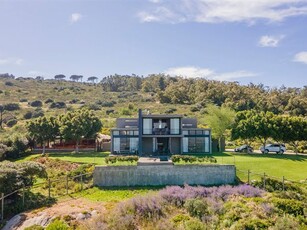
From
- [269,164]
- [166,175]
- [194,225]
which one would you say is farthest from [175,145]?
[194,225]

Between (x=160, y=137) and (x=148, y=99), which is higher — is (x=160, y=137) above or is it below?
below

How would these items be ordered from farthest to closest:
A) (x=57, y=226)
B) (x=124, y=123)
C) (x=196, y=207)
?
(x=124, y=123)
(x=196, y=207)
(x=57, y=226)

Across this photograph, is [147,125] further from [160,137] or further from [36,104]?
[36,104]

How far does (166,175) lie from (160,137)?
41.6ft

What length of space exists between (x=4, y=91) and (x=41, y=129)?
69625 millimetres

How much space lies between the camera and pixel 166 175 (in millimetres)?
29516

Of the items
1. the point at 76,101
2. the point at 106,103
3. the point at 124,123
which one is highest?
the point at 76,101

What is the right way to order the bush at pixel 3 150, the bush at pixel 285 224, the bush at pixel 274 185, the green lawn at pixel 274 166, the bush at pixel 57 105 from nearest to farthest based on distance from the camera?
the bush at pixel 285 224 → the bush at pixel 274 185 → the green lawn at pixel 274 166 → the bush at pixel 3 150 → the bush at pixel 57 105

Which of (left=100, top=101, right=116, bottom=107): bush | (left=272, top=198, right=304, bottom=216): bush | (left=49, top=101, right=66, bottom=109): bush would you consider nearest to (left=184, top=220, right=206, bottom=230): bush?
(left=272, top=198, right=304, bottom=216): bush

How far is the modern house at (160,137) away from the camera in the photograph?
137ft

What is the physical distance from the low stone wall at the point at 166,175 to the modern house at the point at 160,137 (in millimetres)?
11643

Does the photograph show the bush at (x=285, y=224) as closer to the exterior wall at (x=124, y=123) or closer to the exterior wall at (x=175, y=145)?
the exterior wall at (x=175, y=145)

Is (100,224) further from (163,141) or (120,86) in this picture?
(120,86)

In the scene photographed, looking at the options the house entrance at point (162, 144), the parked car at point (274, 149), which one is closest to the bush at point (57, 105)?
the house entrance at point (162, 144)
